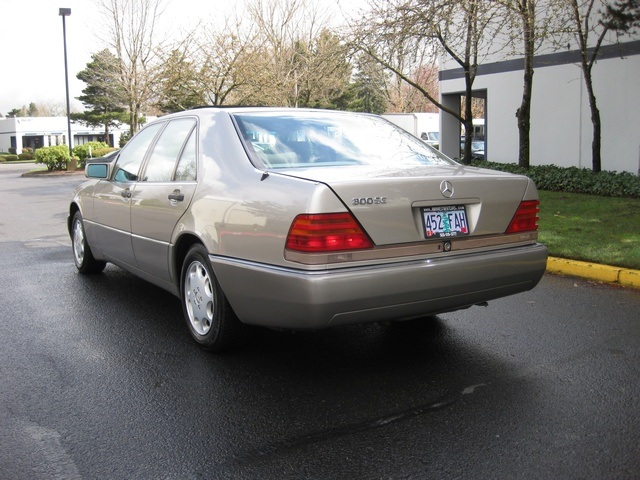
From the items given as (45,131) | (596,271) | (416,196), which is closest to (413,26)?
(596,271)

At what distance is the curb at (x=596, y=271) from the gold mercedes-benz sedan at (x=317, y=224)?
95.1 inches

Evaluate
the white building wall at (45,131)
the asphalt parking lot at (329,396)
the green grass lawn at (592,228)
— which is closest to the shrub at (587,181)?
the green grass lawn at (592,228)

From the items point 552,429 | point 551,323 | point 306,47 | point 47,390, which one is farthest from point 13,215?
point 306,47

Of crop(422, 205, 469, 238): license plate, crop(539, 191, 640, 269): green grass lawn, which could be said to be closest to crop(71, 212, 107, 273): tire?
crop(422, 205, 469, 238): license plate

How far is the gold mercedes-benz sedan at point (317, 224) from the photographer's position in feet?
11.8

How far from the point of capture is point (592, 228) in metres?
8.85

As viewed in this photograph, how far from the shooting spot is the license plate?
12.7 feet

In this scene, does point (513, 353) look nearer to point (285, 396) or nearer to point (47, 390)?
point (285, 396)

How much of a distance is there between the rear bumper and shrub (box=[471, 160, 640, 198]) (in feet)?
29.0

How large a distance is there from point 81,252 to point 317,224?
13.9 ft

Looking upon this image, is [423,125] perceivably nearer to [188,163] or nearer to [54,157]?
[54,157]

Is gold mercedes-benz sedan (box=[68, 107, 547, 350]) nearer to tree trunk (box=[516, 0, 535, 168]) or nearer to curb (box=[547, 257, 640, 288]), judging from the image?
curb (box=[547, 257, 640, 288])

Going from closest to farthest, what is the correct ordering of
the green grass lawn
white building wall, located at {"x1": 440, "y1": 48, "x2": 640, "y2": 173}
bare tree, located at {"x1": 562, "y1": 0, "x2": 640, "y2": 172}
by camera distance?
1. the green grass lawn
2. bare tree, located at {"x1": 562, "y1": 0, "x2": 640, "y2": 172}
3. white building wall, located at {"x1": 440, "y1": 48, "x2": 640, "y2": 173}

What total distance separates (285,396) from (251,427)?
1.40 feet
